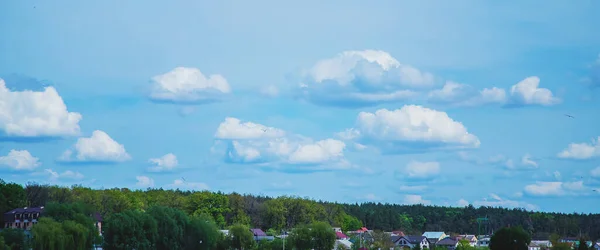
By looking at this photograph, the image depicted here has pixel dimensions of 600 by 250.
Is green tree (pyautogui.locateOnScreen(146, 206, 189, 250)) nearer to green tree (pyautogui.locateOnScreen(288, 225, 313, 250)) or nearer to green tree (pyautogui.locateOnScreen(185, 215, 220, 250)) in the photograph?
green tree (pyautogui.locateOnScreen(185, 215, 220, 250))

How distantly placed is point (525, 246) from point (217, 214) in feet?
227

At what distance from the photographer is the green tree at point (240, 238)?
104812mm

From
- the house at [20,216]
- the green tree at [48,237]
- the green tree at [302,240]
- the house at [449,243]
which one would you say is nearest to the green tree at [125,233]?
the green tree at [48,237]

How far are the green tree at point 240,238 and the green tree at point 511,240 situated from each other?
104 feet

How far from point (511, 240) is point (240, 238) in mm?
34809

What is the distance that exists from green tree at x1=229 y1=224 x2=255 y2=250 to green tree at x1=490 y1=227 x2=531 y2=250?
31.8 meters

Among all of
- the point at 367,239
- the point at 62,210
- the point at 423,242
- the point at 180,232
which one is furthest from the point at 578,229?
the point at 62,210

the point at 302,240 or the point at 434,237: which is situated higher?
the point at 434,237

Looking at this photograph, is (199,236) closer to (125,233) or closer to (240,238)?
(240,238)

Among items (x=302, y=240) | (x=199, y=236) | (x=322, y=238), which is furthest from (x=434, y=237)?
(x=199, y=236)

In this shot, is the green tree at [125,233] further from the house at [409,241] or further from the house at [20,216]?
the house at [409,241]

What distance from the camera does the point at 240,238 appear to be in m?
105

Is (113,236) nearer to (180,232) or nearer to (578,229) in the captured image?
(180,232)

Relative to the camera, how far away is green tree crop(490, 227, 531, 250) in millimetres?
93438
